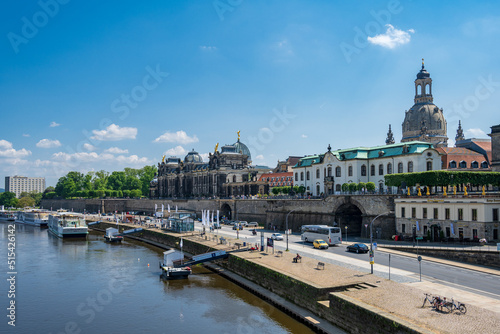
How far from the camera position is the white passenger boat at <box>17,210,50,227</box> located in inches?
4983

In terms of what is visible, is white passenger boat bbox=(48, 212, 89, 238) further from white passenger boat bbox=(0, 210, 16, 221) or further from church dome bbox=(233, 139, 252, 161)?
white passenger boat bbox=(0, 210, 16, 221)

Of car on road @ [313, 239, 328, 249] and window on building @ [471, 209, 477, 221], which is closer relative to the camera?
window on building @ [471, 209, 477, 221]

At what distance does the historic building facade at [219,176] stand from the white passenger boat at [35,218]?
4618cm

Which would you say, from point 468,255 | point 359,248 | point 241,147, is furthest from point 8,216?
point 468,255

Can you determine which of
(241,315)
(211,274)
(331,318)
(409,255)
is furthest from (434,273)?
(211,274)

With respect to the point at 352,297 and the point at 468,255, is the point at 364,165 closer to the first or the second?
the point at 468,255

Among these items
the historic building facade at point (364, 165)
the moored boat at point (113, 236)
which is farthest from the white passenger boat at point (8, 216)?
the historic building facade at point (364, 165)

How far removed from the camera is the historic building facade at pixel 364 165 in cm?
6694

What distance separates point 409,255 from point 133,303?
29.5 meters

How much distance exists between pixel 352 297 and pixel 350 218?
4274 cm

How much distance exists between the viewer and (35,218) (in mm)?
132500

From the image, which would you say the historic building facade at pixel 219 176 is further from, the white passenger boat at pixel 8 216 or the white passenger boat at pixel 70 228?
the white passenger boat at pixel 8 216
